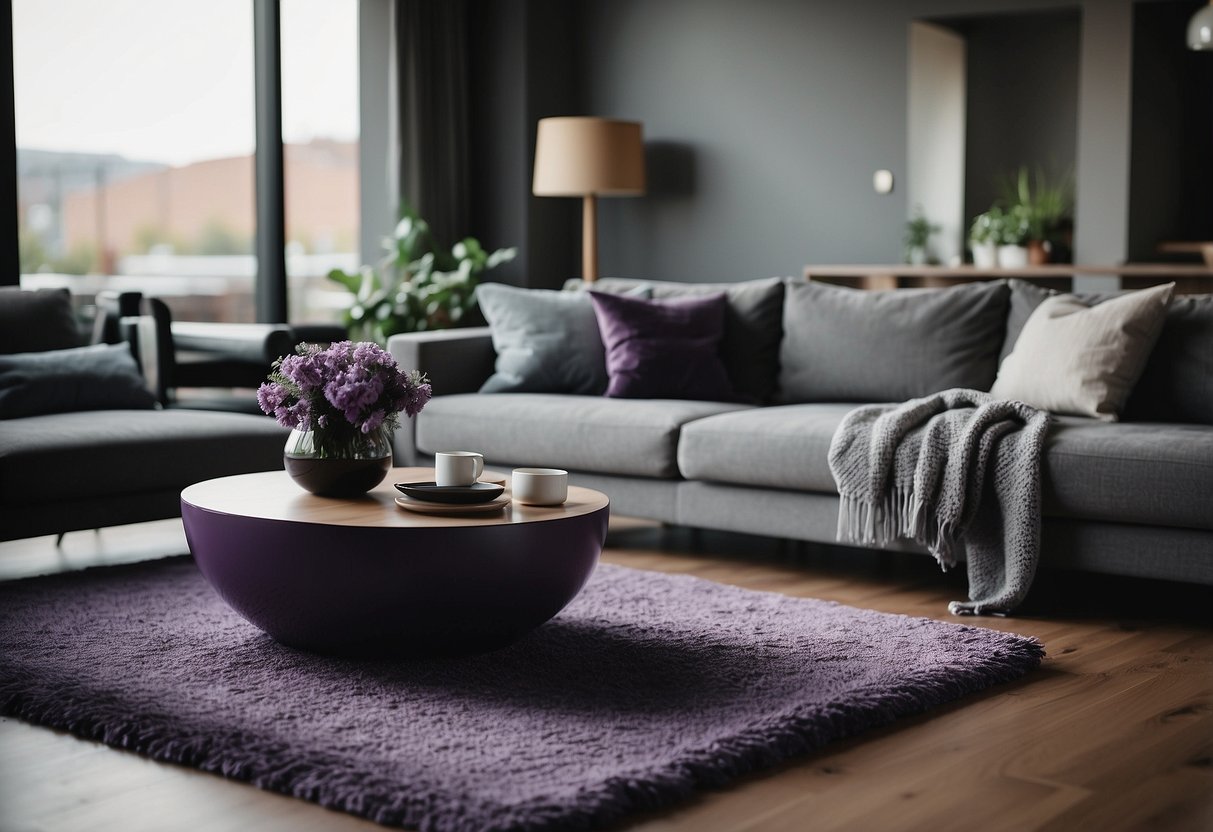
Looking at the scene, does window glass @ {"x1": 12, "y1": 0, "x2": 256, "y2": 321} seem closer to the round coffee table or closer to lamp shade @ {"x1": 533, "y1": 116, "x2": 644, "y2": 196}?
lamp shade @ {"x1": 533, "y1": 116, "x2": 644, "y2": 196}

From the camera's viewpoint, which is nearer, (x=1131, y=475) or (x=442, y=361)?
(x=1131, y=475)

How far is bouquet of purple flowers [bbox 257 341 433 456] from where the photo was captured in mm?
2963

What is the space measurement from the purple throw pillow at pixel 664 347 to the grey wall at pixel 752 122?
2137mm

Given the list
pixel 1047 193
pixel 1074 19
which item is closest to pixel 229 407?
pixel 1047 193

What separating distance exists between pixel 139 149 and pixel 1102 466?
4.30m

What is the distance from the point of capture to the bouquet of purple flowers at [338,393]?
296cm

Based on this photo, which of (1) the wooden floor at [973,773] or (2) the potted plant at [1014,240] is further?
(2) the potted plant at [1014,240]

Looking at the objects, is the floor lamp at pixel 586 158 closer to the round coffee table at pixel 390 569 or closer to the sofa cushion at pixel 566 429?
the sofa cushion at pixel 566 429

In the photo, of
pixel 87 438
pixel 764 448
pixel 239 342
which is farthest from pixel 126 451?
pixel 764 448

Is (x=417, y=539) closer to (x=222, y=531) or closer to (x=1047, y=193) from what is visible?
(x=222, y=531)

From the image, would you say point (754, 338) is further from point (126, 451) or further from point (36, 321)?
point (36, 321)

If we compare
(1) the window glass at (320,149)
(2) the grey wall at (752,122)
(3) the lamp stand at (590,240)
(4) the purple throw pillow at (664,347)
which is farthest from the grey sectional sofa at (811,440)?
(1) the window glass at (320,149)

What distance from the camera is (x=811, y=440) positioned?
3.76 m

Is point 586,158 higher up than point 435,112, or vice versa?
point 435,112
